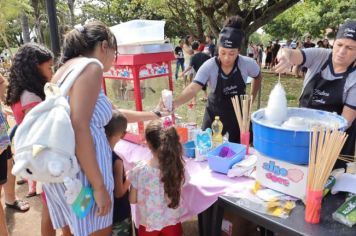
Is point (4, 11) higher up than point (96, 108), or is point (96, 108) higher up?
point (4, 11)

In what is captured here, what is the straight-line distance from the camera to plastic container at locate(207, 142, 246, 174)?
1.77m

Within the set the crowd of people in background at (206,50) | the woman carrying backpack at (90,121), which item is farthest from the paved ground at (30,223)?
the crowd of people in background at (206,50)

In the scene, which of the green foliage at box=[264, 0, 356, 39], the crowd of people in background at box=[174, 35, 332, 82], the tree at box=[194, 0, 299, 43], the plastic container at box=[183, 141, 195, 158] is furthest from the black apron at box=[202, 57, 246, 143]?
the green foliage at box=[264, 0, 356, 39]

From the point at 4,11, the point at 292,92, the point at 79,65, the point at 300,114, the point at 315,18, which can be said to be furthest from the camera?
the point at 315,18

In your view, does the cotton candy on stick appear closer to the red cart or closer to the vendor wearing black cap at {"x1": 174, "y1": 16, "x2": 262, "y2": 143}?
the vendor wearing black cap at {"x1": 174, "y1": 16, "x2": 262, "y2": 143}

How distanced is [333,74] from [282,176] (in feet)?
2.88

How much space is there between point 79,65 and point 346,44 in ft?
4.91

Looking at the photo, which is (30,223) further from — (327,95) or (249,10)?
(249,10)

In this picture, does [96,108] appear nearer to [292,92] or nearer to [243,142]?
[243,142]

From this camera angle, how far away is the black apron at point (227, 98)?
2.42 meters

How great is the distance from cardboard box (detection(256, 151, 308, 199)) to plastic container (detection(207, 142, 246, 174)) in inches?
9.4

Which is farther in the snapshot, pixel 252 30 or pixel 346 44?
pixel 252 30

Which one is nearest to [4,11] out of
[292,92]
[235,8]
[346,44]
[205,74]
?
[235,8]

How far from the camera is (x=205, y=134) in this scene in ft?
6.72
